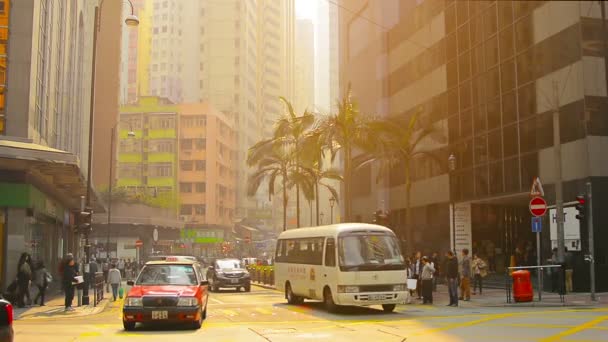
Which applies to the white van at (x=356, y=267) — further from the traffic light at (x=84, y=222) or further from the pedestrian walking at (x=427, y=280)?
the traffic light at (x=84, y=222)

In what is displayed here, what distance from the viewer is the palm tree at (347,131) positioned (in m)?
35.1

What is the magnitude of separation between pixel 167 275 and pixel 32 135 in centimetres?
1504

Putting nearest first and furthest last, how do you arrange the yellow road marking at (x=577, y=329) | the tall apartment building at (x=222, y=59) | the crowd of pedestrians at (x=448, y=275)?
1. the yellow road marking at (x=577, y=329)
2. the crowd of pedestrians at (x=448, y=275)
3. the tall apartment building at (x=222, y=59)

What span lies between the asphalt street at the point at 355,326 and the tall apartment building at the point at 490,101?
3774 mm

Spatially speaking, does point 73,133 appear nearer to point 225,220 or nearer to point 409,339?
point 409,339

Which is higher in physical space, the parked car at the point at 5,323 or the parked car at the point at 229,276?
the parked car at the point at 5,323

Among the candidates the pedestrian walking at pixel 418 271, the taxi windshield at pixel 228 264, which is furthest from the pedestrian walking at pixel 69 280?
the taxi windshield at pixel 228 264

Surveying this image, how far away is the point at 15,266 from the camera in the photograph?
2741 centimetres

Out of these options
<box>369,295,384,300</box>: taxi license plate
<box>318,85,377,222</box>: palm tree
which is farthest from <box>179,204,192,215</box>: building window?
<box>369,295,384,300</box>: taxi license plate

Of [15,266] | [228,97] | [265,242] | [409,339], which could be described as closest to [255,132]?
[228,97]

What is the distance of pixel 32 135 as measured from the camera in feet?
95.9

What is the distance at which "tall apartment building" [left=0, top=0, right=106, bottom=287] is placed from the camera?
2700 centimetres

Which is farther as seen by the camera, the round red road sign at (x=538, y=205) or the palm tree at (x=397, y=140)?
the palm tree at (x=397, y=140)

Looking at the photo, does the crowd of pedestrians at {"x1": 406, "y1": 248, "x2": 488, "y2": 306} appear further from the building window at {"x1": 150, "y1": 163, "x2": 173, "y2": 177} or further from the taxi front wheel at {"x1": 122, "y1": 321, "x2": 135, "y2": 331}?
the building window at {"x1": 150, "y1": 163, "x2": 173, "y2": 177}
